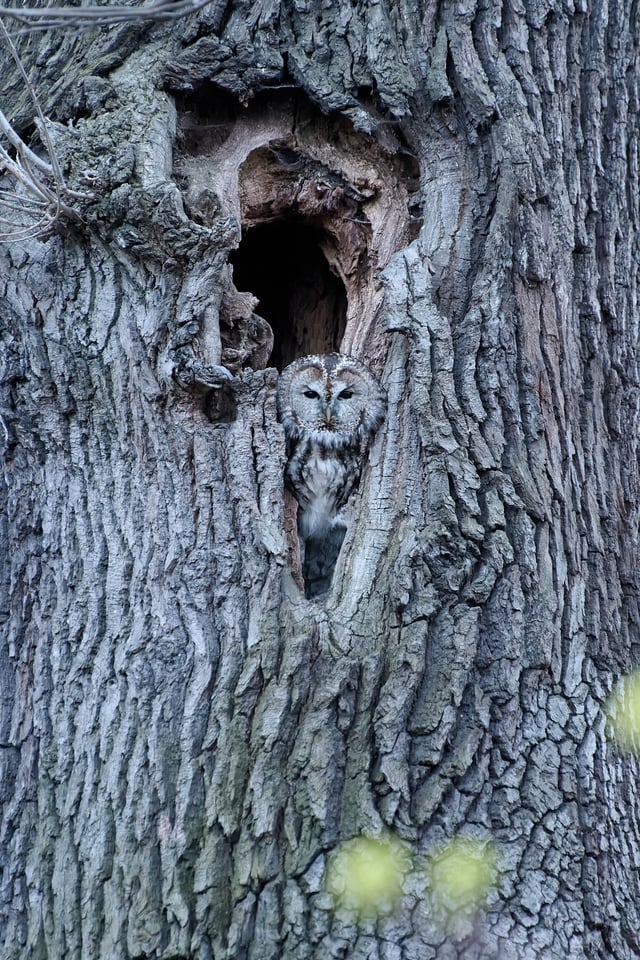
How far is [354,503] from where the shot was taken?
242 cm

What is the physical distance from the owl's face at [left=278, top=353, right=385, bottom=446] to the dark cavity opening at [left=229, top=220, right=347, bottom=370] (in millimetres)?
373

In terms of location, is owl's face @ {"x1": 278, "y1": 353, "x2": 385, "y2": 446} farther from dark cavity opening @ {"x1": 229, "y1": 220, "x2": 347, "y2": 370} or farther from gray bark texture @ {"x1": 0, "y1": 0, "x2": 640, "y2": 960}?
dark cavity opening @ {"x1": 229, "y1": 220, "x2": 347, "y2": 370}

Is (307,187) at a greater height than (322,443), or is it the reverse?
(307,187)

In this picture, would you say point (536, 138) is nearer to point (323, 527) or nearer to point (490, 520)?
point (490, 520)

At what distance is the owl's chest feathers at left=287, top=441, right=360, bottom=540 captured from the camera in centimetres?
284

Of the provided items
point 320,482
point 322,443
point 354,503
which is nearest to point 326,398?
point 322,443

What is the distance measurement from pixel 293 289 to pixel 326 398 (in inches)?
28.7

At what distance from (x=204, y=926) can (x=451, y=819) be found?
560 millimetres

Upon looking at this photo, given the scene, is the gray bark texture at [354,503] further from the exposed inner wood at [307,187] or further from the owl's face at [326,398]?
the owl's face at [326,398]

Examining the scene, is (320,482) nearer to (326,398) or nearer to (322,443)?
(322,443)

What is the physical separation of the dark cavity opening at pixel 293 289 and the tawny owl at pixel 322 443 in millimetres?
399

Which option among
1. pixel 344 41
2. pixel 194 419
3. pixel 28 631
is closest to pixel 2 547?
pixel 28 631

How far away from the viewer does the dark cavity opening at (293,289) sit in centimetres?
337

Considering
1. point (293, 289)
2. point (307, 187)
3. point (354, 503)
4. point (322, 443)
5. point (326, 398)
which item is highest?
point (307, 187)
